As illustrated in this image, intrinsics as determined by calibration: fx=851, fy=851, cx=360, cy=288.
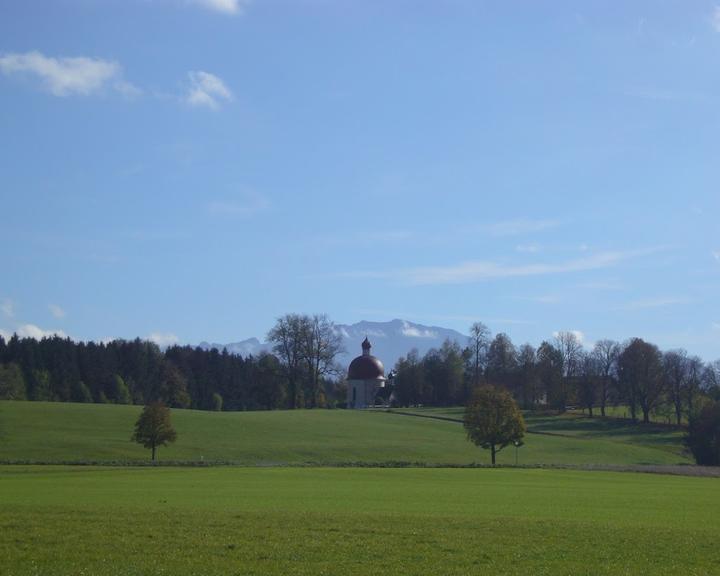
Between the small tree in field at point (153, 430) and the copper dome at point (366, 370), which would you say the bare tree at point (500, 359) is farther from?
the small tree in field at point (153, 430)

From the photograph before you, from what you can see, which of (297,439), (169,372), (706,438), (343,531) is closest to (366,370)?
(169,372)

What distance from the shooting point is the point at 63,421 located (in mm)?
92938

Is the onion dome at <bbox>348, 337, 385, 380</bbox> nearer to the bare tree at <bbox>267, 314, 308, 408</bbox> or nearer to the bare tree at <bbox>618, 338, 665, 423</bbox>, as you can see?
the bare tree at <bbox>267, 314, 308, 408</bbox>

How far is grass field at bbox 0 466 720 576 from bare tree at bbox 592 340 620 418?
97515 mm

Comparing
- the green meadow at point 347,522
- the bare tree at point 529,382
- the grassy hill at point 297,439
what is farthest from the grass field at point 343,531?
the bare tree at point 529,382

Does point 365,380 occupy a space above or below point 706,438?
above

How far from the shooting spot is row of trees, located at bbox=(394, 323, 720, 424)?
415 ft

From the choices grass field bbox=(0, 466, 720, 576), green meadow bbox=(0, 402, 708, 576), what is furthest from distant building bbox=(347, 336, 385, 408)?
grass field bbox=(0, 466, 720, 576)

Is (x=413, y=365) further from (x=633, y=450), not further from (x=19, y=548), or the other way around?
(x=19, y=548)

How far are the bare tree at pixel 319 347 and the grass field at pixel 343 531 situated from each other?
9126 cm

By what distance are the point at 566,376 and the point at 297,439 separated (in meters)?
65.9

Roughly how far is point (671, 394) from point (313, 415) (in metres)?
53.2

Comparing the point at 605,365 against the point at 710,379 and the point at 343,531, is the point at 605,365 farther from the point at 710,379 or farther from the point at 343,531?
the point at 343,531

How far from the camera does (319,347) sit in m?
134
